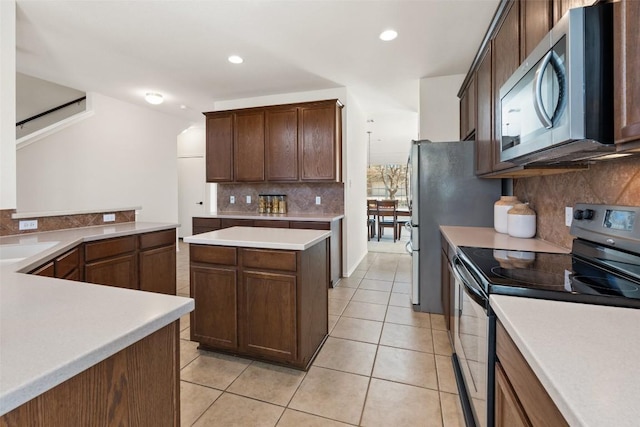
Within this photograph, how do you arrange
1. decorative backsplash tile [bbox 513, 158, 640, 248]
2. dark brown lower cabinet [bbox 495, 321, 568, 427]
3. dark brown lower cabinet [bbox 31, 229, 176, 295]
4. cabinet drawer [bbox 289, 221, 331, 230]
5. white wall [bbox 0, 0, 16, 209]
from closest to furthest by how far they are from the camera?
dark brown lower cabinet [bbox 495, 321, 568, 427] → decorative backsplash tile [bbox 513, 158, 640, 248] → dark brown lower cabinet [bbox 31, 229, 176, 295] → white wall [bbox 0, 0, 16, 209] → cabinet drawer [bbox 289, 221, 331, 230]

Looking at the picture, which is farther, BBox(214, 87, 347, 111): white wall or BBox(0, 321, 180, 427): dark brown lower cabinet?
BBox(214, 87, 347, 111): white wall

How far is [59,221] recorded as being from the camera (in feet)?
8.50

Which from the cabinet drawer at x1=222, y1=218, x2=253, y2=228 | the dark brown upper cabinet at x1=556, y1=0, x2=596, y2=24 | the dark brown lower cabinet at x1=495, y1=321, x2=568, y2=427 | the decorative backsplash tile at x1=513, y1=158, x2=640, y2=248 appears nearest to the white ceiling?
the dark brown upper cabinet at x1=556, y1=0, x2=596, y2=24

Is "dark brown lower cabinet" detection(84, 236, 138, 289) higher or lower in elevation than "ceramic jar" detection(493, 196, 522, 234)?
lower

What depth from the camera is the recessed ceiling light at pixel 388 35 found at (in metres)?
2.76

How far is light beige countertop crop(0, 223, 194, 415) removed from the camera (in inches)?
21.2

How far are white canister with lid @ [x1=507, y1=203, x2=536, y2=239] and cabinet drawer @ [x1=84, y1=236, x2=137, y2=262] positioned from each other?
10.1 ft

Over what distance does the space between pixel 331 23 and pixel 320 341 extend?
2.64 metres

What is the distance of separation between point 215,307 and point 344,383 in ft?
3.34

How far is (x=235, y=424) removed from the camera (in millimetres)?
1564

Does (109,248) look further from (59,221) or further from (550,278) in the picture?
(550,278)

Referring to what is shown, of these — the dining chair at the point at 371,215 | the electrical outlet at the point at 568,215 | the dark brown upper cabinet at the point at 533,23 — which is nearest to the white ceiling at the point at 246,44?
the dark brown upper cabinet at the point at 533,23

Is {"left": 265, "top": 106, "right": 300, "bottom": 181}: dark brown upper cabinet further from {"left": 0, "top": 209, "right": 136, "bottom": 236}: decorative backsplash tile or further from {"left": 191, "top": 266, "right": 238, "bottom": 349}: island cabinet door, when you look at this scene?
{"left": 191, "top": 266, "right": 238, "bottom": 349}: island cabinet door

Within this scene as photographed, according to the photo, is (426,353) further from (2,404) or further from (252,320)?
(2,404)
